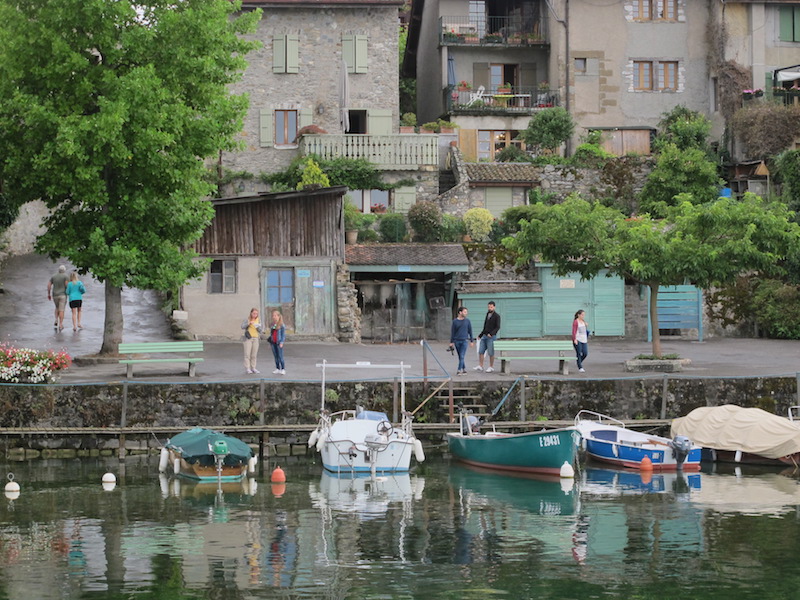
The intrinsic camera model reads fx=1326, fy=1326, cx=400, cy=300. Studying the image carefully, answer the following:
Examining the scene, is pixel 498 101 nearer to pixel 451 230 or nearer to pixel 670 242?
pixel 451 230

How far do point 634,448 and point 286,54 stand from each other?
95.4 feet

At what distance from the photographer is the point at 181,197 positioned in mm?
33719

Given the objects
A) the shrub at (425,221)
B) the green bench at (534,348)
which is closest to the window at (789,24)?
Answer: the shrub at (425,221)

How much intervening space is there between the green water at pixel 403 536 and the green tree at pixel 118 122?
666 cm

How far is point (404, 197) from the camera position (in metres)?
51.8

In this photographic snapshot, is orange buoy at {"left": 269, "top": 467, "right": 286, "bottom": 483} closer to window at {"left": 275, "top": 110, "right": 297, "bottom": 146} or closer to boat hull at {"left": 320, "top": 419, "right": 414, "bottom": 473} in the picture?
boat hull at {"left": 320, "top": 419, "right": 414, "bottom": 473}

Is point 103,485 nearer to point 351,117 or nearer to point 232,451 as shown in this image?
point 232,451

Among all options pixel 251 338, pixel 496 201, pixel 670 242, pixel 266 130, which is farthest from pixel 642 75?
pixel 251 338

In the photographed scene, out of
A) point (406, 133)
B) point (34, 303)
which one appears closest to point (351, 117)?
point (406, 133)

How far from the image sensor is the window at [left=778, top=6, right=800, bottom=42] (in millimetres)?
56969

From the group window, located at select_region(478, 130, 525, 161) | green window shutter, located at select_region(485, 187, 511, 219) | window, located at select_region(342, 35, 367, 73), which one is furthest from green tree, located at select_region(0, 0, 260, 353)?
window, located at select_region(478, 130, 525, 161)

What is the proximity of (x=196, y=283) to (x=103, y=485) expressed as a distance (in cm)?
1511

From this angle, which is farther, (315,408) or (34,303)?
(34,303)

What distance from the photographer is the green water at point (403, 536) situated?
60.9 feet
